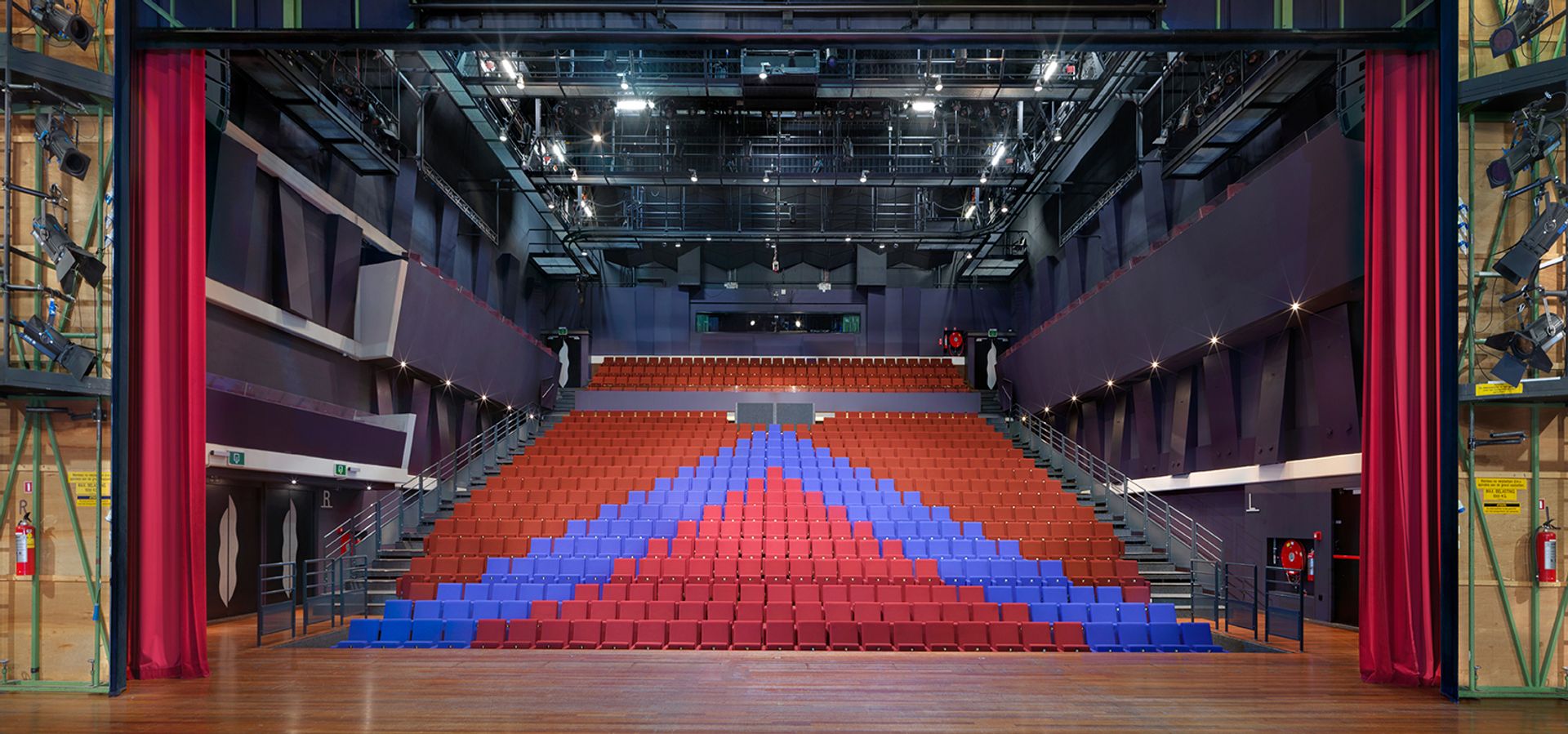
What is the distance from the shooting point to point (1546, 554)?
18.1 ft

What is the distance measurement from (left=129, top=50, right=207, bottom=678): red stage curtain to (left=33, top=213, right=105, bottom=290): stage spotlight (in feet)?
1.13

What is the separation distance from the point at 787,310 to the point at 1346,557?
14.2 m

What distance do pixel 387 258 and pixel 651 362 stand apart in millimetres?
8855

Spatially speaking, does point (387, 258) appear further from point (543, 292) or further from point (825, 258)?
point (825, 258)

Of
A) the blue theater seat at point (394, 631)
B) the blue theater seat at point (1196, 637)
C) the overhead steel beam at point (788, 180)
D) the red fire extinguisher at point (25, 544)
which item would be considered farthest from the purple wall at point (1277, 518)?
the red fire extinguisher at point (25, 544)

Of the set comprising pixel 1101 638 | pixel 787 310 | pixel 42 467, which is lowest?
pixel 1101 638

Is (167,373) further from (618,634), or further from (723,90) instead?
(723,90)

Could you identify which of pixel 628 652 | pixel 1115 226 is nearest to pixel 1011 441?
pixel 1115 226

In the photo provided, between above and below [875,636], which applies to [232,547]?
above

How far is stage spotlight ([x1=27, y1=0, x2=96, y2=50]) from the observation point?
Answer: 5258mm

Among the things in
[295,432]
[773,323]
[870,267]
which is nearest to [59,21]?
[295,432]

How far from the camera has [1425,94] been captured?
5.91 metres

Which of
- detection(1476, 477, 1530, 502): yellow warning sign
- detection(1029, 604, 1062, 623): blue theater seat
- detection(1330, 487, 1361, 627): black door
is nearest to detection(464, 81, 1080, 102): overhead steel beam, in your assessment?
detection(1330, 487, 1361, 627): black door

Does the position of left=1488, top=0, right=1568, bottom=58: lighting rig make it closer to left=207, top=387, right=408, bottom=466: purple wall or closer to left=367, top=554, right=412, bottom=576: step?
left=207, top=387, right=408, bottom=466: purple wall
